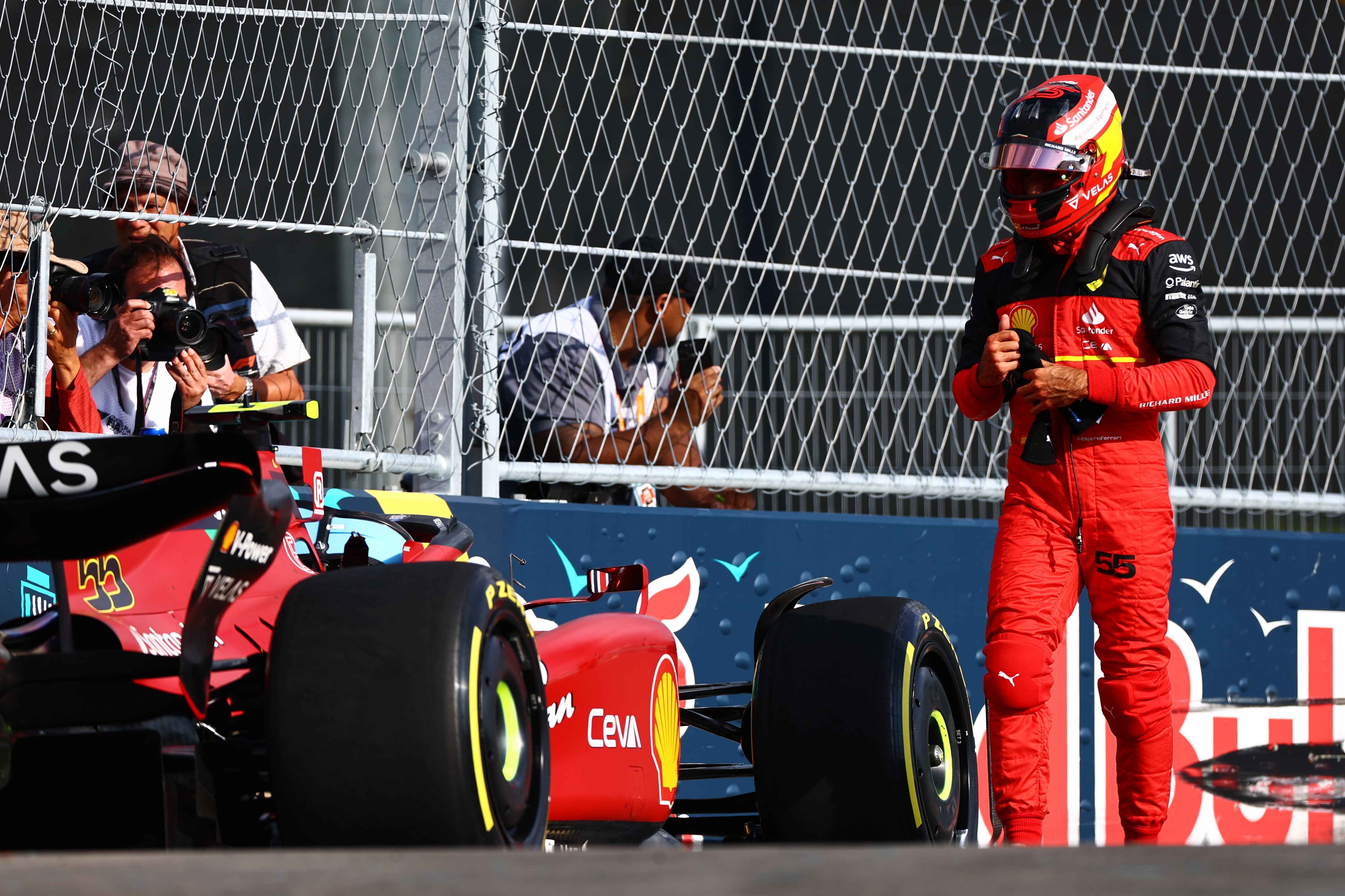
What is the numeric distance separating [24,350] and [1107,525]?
2646 mm

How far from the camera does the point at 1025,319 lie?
3.92m

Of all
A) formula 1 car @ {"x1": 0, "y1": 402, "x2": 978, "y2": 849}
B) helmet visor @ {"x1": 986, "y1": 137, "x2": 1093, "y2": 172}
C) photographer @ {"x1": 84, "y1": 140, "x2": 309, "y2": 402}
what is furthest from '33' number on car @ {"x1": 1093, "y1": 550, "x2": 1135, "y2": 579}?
photographer @ {"x1": 84, "y1": 140, "x2": 309, "y2": 402}

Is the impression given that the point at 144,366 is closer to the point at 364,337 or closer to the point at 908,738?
the point at 364,337

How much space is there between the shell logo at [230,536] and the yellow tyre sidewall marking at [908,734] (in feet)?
5.21

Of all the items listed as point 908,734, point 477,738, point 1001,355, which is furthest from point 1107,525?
point 477,738

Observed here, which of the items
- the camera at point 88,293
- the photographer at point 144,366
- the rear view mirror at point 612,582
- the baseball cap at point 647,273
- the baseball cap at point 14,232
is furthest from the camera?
the baseball cap at point 647,273

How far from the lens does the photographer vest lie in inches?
185

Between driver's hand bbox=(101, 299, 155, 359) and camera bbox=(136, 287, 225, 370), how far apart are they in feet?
0.04

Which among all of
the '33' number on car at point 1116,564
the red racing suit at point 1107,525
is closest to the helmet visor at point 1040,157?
the red racing suit at point 1107,525

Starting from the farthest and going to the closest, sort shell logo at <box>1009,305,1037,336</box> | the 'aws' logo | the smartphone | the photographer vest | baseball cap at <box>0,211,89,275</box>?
the smartphone → the photographer vest → baseball cap at <box>0,211,89,275</box> → shell logo at <box>1009,305,1037,336</box> → the 'aws' logo

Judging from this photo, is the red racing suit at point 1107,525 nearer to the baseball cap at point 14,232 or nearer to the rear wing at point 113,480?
the rear wing at point 113,480

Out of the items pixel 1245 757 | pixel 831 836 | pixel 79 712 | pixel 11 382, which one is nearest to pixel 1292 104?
pixel 1245 757

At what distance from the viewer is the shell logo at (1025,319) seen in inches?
154

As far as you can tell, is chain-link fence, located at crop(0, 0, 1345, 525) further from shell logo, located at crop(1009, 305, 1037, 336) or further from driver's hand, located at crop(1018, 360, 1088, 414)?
driver's hand, located at crop(1018, 360, 1088, 414)
